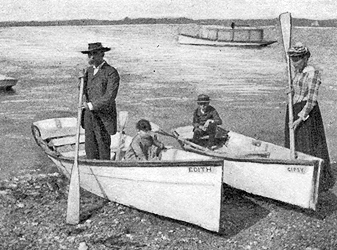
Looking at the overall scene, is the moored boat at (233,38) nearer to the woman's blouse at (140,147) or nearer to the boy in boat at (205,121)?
the boy in boat at (205,121)

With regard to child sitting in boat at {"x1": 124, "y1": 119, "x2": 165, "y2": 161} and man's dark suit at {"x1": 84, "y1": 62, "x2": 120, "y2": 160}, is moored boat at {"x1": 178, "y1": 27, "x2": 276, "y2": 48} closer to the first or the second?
child sitting in boat at {"x1": 124, "y1": 119, "x2": 165, "y2": 161}

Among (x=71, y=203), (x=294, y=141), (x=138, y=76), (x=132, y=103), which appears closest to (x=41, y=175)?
(x=71, y=203)

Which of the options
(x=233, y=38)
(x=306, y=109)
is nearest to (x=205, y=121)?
(x=306, y=109)

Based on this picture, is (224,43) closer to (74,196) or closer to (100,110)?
(100,110)

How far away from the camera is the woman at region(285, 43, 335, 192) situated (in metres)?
7.56

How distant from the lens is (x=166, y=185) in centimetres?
692

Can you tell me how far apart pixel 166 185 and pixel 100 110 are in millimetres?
1790

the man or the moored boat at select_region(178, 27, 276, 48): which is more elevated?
the man

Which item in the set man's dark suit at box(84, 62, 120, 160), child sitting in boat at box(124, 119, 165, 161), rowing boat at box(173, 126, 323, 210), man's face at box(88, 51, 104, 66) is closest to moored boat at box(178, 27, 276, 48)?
rowing boat at box(173, 126, 323, 210)

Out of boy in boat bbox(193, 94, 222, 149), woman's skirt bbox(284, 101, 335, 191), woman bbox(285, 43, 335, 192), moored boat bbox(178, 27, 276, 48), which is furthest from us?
moored boat bbox(178, 27, 276, 48)

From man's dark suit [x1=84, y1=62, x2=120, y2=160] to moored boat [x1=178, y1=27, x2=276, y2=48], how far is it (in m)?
39.0

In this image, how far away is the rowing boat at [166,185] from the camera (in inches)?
261

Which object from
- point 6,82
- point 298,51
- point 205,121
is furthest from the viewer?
point 6,82

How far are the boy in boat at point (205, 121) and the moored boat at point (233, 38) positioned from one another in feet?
122
